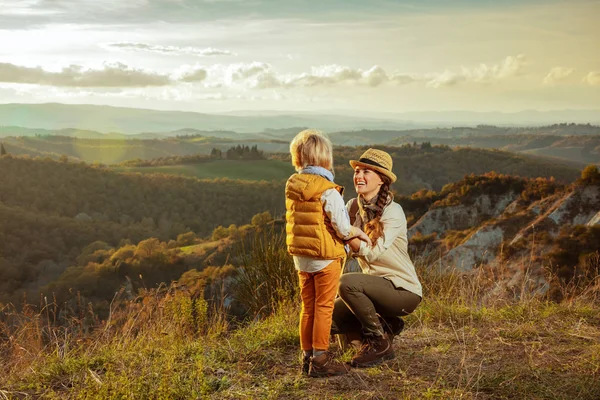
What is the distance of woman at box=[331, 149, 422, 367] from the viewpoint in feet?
13.0

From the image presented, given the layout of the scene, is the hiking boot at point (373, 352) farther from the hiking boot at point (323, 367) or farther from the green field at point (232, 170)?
the green field at point (232, 170)

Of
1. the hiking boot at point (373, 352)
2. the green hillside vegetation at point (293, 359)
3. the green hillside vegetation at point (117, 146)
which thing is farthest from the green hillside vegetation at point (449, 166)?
the hiking boot at point (373, 352)

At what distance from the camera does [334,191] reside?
3.59 m

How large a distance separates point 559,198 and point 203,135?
180 metres

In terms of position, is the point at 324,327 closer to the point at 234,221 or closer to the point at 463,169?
the point at 234,221

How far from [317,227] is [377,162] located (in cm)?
76

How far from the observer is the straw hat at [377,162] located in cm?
396

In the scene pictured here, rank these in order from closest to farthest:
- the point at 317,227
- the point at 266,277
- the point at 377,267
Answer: the point at 317,227 → the point at 377,267 → the point at 266,277

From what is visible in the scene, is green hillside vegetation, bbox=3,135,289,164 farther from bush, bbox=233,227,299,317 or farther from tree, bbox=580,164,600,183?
bush, bbox=233,227,299,317

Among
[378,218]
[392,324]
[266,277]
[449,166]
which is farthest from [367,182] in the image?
[449,166]

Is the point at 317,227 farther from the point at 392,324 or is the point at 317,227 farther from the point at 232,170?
the point at 232,170

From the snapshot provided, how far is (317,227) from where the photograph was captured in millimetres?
3592

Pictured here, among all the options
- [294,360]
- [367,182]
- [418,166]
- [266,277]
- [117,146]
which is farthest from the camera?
[117,146]

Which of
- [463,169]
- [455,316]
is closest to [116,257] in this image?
[455,316]
